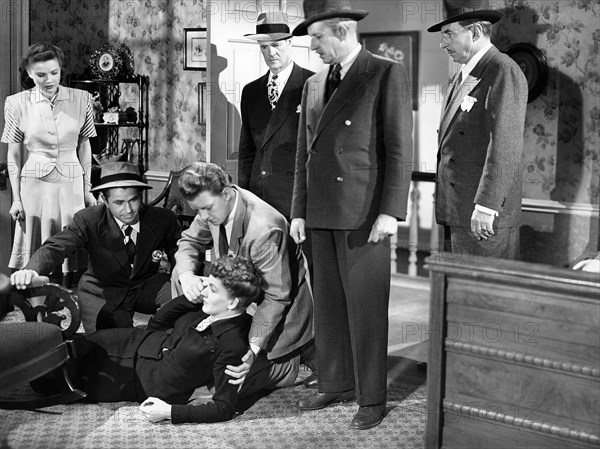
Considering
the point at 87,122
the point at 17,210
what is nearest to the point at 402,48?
the point at 87,122

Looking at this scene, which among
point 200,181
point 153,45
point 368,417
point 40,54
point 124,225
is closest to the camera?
point 368,417

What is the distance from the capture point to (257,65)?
17.8 feet

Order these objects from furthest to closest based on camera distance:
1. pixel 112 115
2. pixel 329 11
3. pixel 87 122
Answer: pixel 112 115, pixel 87 122, pixel 329 11

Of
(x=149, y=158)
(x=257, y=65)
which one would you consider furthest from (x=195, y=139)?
(x=257, y=65)

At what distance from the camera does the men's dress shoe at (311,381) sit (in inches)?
168

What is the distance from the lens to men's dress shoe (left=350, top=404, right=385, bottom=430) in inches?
147

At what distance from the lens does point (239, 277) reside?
3.79m

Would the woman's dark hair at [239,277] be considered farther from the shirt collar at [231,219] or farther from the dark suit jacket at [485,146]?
the dark suit jacket at [485,146]

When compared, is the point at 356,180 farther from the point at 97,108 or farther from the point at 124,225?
the point at 97,108

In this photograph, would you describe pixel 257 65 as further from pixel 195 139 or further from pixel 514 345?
pixel 514 345

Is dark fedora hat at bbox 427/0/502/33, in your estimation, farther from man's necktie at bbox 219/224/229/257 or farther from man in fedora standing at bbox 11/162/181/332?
man in fedora standing at bbox 11/162/181/332

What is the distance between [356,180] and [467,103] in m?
0.68

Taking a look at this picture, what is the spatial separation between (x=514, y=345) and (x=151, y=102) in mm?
5093

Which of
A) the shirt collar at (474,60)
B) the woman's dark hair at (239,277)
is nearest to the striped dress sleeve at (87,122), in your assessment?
the woman's dark hair at (239,277)
